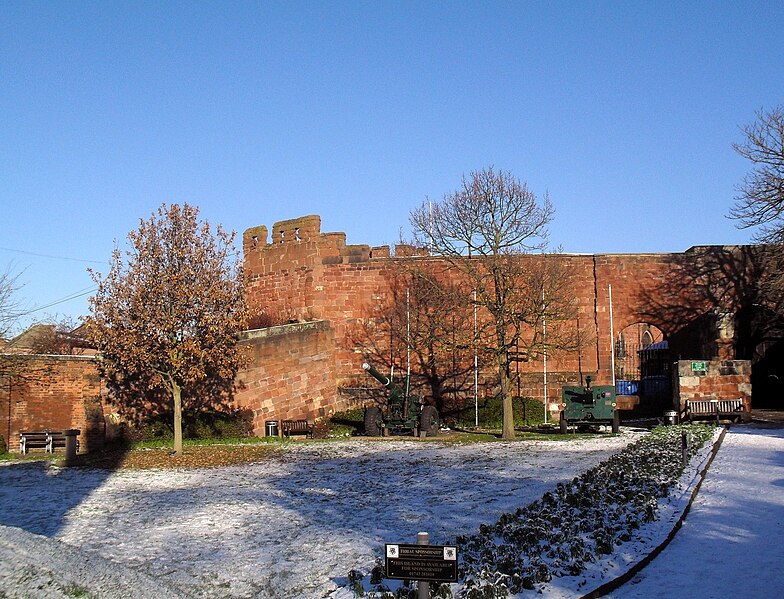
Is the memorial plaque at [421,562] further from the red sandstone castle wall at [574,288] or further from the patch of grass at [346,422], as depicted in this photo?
the red sandstone castle wall at [574,288]

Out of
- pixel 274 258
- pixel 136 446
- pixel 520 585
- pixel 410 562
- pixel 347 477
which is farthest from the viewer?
pixel 274 258

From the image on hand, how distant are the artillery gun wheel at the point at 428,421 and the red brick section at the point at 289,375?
16.8 ft

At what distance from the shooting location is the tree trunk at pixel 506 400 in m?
21.2

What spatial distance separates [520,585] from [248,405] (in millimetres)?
18088

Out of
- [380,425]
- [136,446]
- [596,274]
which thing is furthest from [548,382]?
[136,446]

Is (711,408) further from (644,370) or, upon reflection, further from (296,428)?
(644,370)

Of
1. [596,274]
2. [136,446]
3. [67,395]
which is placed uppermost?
[596,274]

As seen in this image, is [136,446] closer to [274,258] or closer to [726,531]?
[274,258]

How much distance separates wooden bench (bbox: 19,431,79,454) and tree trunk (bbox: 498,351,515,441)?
11.7 meters

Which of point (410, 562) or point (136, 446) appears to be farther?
point (136, 446)

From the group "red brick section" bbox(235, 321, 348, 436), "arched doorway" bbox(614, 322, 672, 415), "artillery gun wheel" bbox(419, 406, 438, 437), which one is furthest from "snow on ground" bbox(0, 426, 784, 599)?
"arched doorway" bbox(614, 322, 672, 415)

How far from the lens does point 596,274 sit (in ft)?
89.4

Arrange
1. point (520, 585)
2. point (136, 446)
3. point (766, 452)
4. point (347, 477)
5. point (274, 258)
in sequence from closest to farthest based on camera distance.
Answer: point (520, 585) → point (347, 477) → point (766, 452) → point (136, 446) → point (274, 258)

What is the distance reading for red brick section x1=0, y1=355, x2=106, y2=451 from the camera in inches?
809
